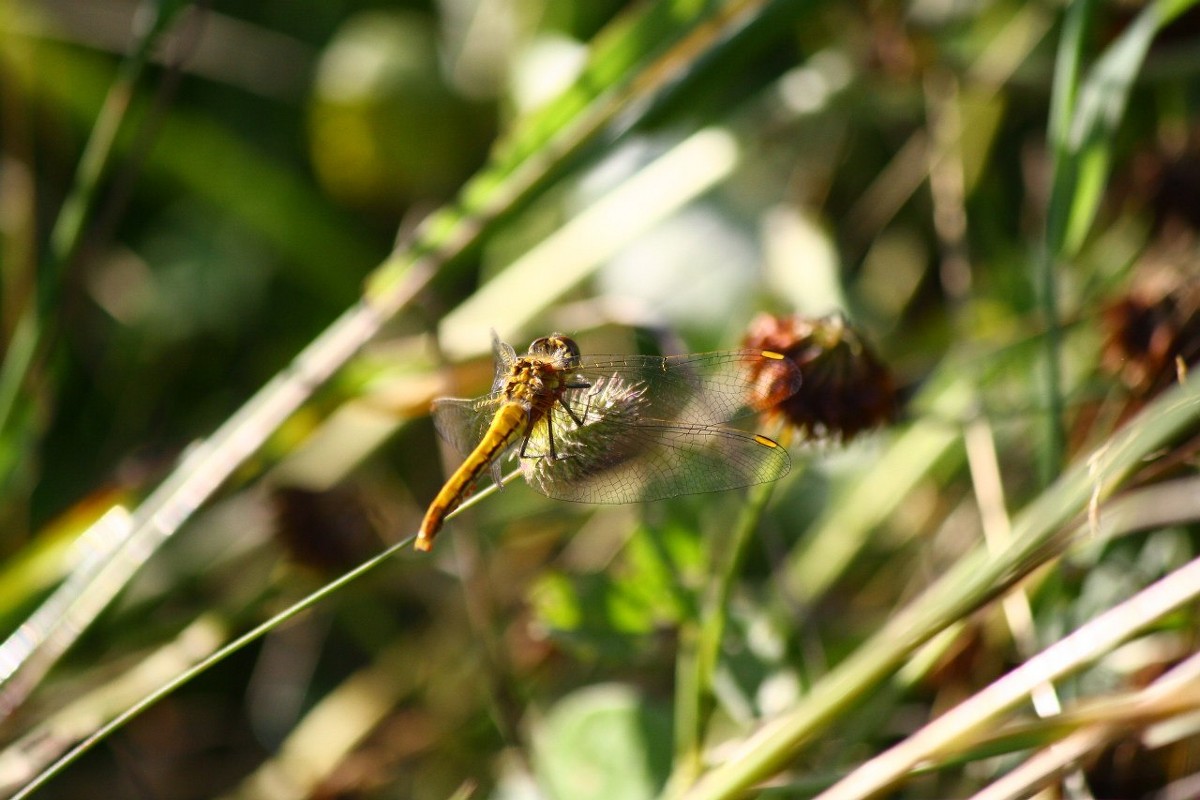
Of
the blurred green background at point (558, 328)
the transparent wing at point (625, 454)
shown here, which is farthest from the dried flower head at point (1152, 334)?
the transparent wing at point (625, 454)

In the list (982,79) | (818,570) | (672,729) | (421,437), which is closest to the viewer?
(672,729)

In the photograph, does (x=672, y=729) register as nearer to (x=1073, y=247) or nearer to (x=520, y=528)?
(x=520, y=528)

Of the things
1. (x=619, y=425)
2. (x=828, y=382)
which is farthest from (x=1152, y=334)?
(x=619, y=425)

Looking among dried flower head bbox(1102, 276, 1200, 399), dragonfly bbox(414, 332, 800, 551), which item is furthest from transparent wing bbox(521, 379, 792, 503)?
dried flower head bbox(1102, 276, 1200, 399)

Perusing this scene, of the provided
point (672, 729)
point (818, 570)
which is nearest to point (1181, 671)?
point (672, 729)

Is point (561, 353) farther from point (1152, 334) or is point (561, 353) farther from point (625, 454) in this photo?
point (1152, 334)

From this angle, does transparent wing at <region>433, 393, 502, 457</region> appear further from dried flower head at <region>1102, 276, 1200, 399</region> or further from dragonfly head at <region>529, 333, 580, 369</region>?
dried flower head at <region>1102, 276, 1200, 399</region>

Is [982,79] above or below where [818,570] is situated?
above
